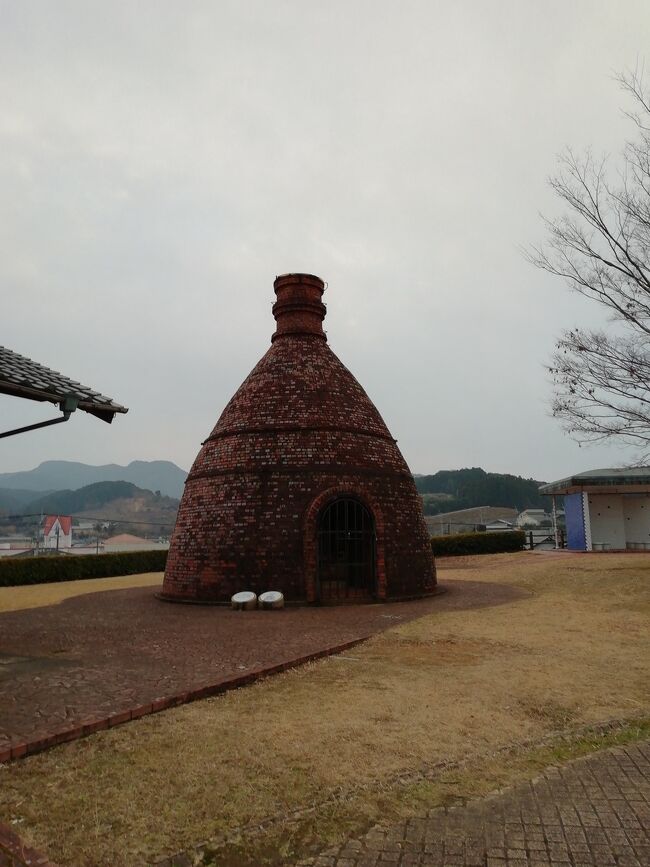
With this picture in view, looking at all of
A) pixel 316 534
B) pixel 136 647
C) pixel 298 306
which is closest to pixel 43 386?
pixel 136 647

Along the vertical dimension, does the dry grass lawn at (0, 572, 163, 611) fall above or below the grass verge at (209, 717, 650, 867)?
below

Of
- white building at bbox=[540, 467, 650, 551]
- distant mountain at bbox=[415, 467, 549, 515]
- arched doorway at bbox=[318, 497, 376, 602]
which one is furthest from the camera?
distant mountain at bbox=[415, 467, 549, 515]

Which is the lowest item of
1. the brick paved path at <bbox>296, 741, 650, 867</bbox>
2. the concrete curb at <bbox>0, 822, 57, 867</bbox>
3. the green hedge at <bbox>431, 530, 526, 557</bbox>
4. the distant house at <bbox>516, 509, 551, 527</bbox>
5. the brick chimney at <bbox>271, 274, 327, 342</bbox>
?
the brick paved path at <bbox>296, 741, 650, 867</bbox>

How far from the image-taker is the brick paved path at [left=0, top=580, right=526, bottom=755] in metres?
5.04

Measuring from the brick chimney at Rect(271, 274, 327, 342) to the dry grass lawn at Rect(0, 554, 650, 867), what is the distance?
9108 mm

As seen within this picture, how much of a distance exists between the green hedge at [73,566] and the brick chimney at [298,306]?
513 inches

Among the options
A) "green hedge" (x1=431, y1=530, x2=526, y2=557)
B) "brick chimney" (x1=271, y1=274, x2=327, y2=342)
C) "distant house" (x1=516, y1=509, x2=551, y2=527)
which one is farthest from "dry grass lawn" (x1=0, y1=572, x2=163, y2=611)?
"distant house" (x1=516, y1=509, x2=551, y2=527)

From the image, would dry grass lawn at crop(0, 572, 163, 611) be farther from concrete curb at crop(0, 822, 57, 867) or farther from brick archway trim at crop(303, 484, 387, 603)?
concrete curb at crop(0, 822, 57, 867)

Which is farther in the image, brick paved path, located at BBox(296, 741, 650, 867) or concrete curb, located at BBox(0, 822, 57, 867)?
brick paved path, located at BBox(296, 741, 650, 867)

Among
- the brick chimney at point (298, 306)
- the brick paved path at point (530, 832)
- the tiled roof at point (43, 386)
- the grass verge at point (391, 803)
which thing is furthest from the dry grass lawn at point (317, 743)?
the brick chimney at point (298, 306)

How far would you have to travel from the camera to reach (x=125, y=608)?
1194cm

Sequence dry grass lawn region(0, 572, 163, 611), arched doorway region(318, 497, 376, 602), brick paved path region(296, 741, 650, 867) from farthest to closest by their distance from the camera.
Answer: dry grass lawn region(0, 572, 163, 611)
arched doorway region(318, 497, 376, 602)
brick paved path region(296, 741, 650, 867)

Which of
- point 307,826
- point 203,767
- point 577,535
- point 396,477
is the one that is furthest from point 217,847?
point 577,535

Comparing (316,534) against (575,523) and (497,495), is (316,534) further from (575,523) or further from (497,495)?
(497,495)
